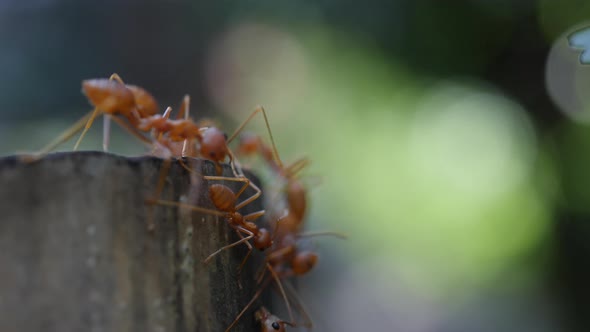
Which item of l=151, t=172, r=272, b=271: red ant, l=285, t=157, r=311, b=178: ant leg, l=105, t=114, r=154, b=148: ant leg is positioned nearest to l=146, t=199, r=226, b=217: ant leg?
l=151, t=172, r=272, b=271: red ant

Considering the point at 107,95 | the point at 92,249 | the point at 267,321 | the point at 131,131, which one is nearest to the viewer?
the point at 92,249

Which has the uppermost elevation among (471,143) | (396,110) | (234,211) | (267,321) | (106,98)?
(396,110)

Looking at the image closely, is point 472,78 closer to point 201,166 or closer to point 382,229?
point 382,229

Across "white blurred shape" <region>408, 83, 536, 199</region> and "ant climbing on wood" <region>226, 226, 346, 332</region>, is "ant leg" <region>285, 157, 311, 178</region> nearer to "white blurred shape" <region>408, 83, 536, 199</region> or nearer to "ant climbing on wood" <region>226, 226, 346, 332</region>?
"ant climbing on wood" <region>226, 226, 346, 332</region>

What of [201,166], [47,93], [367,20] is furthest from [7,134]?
[201,166]

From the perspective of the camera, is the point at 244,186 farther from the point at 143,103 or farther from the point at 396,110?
the point at 396,110

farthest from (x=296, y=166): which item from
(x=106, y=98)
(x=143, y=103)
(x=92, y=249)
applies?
(x=92, y=249)

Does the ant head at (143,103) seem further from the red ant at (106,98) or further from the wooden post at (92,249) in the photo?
the wooden post at (92,249)

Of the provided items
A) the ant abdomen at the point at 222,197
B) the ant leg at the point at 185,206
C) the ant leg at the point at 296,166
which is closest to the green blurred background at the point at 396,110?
the ant leg at the point at 296,166
